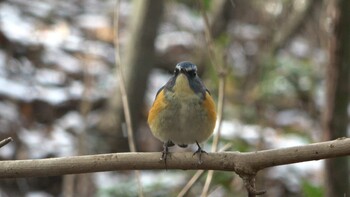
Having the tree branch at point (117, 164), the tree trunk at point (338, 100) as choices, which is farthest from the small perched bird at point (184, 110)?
the tree trunk at point (338, 100)

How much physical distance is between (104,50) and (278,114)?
7.59 ft

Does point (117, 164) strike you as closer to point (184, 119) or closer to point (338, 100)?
point (184, 119)

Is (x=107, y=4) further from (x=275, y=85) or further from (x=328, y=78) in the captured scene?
(x=328, y=78)

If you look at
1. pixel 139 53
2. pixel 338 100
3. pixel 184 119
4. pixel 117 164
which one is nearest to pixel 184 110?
pixel 184 119

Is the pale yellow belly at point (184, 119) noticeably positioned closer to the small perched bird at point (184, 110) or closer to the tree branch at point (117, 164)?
the small perched bird at point (184, 110)

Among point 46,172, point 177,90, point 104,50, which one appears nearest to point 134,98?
point 104,50

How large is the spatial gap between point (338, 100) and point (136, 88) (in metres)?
2.54

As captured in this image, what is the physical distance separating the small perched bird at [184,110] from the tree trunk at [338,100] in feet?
3.26

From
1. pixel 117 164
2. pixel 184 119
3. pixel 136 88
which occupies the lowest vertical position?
pixel 117 164

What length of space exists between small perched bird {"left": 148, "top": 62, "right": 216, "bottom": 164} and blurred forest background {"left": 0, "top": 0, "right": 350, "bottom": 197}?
105cm

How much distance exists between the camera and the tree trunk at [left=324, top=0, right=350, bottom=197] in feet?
12.3

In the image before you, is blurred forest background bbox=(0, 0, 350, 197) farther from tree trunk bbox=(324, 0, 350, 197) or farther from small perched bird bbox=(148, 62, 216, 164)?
small perched bird bbox=(148, 62, 216, 164)

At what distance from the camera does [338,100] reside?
3.85 m

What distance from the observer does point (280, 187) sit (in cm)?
634
